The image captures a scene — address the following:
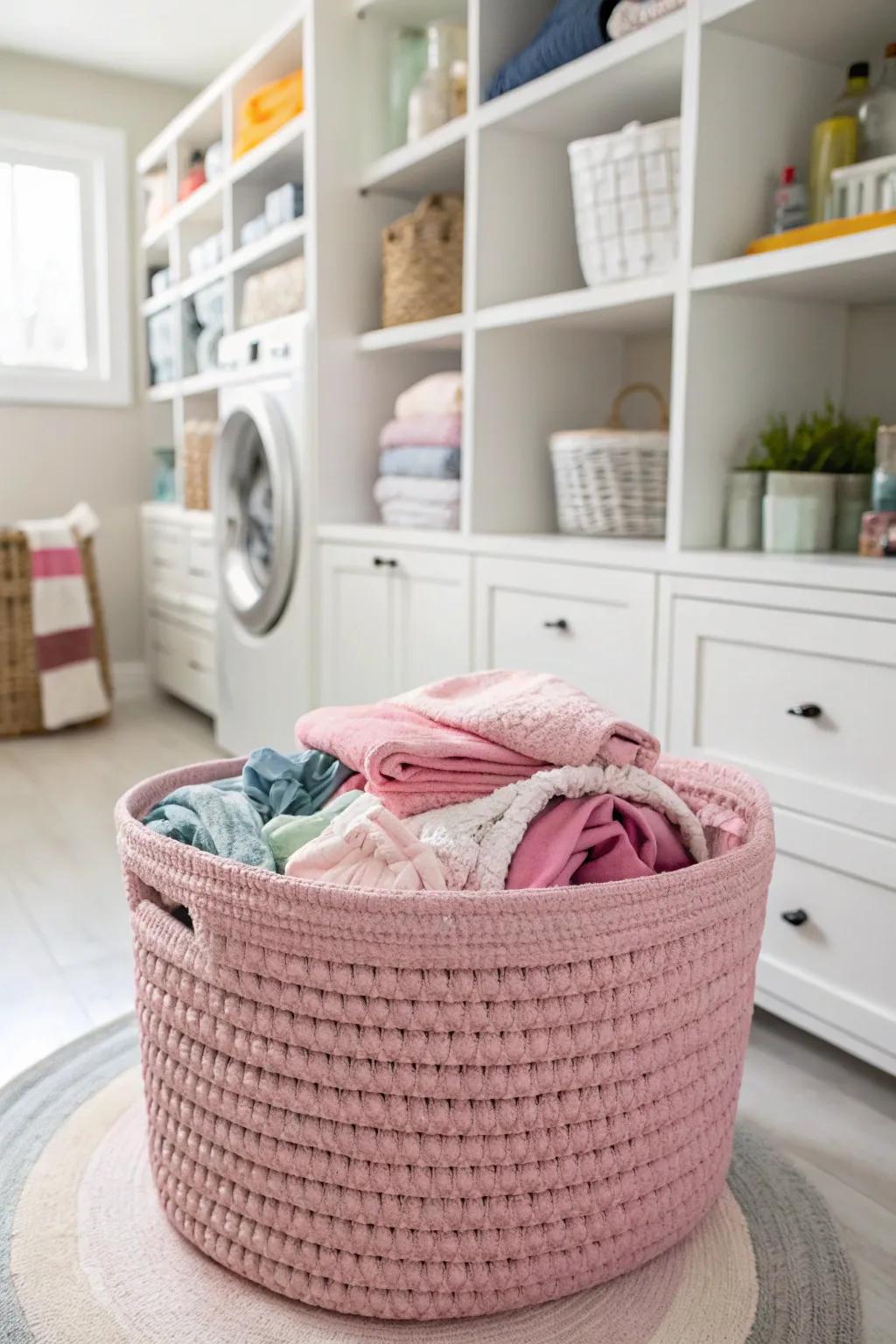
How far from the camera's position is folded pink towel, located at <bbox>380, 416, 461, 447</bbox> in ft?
7.63

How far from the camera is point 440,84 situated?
239 centimetres

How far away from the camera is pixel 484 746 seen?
1102mm

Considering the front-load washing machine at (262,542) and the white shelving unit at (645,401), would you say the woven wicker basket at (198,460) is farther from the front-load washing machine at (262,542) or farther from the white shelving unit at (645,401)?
the white shelving unit at (645,401)

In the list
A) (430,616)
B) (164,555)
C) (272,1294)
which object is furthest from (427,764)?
(164,555)

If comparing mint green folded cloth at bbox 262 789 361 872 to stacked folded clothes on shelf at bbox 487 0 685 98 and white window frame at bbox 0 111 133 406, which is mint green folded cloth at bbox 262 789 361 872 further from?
white window frame at bbox 0 111 133 406

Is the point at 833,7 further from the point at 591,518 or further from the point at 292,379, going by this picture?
the point at 292,379

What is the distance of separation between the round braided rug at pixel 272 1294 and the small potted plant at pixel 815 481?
87 centimetres

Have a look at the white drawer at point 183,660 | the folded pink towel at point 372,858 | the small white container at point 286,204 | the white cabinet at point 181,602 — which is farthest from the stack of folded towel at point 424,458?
the folded pink towel at point 372,858

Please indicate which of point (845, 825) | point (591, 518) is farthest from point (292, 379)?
point (845, 825)

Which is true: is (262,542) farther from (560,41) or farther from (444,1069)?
(444,1069)

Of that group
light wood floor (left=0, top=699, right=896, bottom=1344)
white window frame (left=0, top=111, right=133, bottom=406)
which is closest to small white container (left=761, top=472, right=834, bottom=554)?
light wood floor (left=0, top=699, right=896, bottom=1344)

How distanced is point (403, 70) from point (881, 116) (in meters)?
1.33

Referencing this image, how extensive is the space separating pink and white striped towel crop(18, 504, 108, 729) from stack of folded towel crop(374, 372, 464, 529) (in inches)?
53.4

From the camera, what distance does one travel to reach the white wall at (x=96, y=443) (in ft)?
12.7
